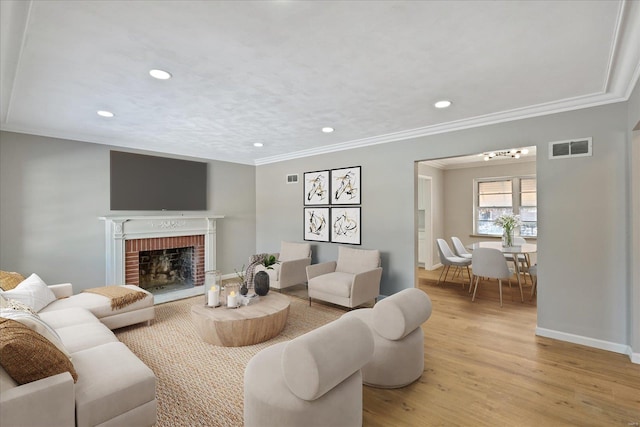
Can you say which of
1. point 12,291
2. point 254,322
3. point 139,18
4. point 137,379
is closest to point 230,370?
point 254,322

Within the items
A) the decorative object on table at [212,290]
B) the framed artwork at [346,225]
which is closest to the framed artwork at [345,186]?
the framed artwork at [346,225]

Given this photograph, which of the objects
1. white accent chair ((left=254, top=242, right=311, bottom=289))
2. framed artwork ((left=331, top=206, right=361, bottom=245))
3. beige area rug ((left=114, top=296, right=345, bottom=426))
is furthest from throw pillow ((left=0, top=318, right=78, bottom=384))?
framed artwork ((left=331, top=206, right=361, bottom=245))

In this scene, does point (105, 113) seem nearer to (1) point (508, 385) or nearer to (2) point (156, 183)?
(2) point (156, 183)

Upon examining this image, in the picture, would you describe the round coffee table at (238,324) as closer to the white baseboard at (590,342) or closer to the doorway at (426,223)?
the white baseboard at (590,342)

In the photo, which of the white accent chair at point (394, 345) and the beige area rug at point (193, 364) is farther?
the white accent chair at point (394, 345)

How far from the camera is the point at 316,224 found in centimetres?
545

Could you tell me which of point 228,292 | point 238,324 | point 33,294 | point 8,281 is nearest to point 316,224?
point 228,292

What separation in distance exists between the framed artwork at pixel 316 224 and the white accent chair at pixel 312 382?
352cm

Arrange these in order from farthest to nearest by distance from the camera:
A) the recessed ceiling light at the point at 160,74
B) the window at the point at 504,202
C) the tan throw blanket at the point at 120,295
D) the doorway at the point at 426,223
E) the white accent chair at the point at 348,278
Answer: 1. the doorway at the point at 426,223
2. the window at the point at 504,202
3. the white accent chair at the point at 348,278
4. the tan throw blanket at the point at 120,295
5. the recessed ceiling light at the point at 160,74

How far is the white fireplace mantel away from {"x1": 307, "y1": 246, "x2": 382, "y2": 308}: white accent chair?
90.8 inches

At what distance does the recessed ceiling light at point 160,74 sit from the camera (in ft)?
7.92

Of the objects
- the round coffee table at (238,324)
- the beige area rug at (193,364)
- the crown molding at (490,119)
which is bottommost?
the beige area rug at (193,364)

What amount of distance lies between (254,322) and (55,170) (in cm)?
358

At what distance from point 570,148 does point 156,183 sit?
5.68 meters
